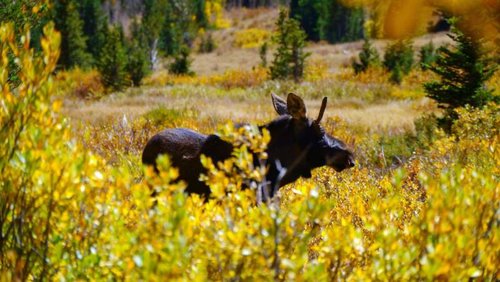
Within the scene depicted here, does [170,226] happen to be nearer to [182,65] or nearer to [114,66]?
[114,66]

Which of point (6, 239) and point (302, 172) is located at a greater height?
point (6, 239)

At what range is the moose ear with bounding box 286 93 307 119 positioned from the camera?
11.9ft

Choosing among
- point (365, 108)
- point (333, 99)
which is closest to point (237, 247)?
point (365, 108)

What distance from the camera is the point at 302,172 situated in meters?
4.06

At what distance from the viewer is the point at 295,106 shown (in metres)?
3.71

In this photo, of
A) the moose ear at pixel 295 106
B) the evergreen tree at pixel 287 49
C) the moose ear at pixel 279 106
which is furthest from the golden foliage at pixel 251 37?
the moose ear at pixel 295 106

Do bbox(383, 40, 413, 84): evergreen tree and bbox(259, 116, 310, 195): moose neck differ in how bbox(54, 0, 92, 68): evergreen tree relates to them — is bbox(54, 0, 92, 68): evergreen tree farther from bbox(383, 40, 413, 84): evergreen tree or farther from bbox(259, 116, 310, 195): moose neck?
bbox(259, 116, 310, 195): moose neck

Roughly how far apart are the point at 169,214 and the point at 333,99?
20378mm

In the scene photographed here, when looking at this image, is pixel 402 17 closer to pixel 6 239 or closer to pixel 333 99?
pixel 6 239

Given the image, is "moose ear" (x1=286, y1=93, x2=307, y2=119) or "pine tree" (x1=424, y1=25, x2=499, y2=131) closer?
"moose ear" (x1=286, y1=93, x2=307, y2=119)

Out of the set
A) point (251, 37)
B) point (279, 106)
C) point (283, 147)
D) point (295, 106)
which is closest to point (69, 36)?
point (251, 37)

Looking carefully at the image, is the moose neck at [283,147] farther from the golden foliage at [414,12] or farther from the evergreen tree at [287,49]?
the evergreen tree at [287,49]

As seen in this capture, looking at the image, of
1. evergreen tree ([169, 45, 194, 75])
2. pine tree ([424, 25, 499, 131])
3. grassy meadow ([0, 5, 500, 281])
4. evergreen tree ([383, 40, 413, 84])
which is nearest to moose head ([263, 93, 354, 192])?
grassy meadow ([0, 5, 500, 281])

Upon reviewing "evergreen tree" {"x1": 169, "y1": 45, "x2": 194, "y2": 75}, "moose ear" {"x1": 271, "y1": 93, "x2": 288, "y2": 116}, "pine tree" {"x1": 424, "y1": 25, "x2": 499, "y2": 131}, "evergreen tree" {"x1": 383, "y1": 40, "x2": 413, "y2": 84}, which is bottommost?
"evergreen tree" {"x1": 169, "y1": 45, "x2": 194, "y2": 75}
